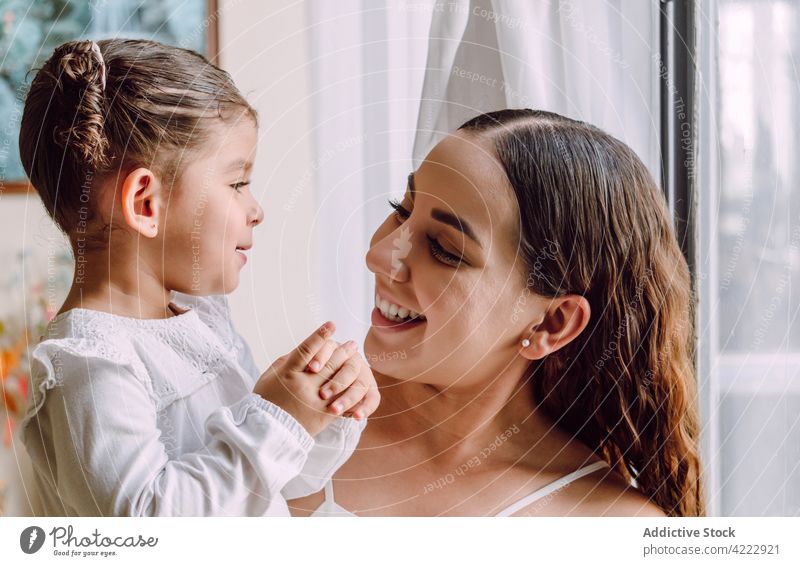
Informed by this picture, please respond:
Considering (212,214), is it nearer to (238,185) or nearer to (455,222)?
(238,185)

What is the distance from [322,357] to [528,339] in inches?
5.6

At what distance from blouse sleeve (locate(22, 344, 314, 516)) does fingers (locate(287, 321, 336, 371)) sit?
0.03 m

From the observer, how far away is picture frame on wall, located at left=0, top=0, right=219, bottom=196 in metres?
0.58

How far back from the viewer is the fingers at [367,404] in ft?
1.75

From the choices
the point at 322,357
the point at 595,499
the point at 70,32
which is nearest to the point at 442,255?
the point at 322,357

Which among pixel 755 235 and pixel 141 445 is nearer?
pixel 141 445

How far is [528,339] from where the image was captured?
0.56 meters

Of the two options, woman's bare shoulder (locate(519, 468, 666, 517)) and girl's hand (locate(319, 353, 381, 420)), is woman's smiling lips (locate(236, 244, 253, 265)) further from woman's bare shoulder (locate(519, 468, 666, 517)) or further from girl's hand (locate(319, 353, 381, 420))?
woman's bare shoulder (locate(519, 468, 666, 517))

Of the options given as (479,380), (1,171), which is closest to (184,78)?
(1,171)

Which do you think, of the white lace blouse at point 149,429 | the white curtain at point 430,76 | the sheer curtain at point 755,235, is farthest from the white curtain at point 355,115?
the sheer curtain at point 755,235

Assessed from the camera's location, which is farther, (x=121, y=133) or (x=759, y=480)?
(x=759, y=480)

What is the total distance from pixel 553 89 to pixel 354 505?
1.07ft
